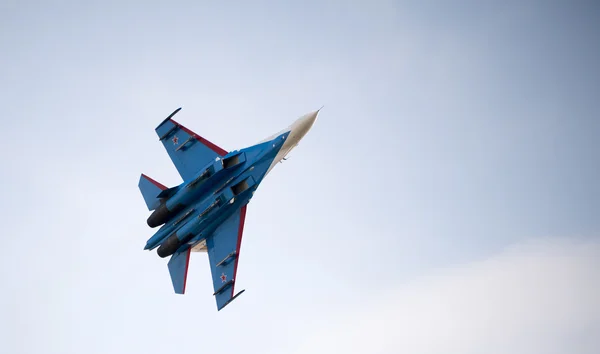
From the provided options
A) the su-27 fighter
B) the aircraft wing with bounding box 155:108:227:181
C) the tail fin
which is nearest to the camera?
the su-27 fighter

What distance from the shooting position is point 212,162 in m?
50.2

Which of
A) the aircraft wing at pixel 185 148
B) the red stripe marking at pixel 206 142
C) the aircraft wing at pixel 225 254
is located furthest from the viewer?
the aircraft wing at pixel 185 148

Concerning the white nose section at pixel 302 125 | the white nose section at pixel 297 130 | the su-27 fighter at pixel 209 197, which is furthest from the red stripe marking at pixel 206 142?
the white nose section at pixel 302 125

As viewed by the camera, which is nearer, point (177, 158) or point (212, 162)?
point (212, 162)

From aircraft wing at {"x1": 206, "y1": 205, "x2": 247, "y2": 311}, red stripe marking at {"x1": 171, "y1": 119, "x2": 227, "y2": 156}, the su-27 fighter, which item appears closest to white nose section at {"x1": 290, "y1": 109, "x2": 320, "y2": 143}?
the su-27 fighter

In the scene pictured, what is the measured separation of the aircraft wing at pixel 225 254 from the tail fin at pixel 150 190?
5.70 m

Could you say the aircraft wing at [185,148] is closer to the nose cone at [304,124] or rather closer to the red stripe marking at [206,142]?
the red stripe marking at [206,142]

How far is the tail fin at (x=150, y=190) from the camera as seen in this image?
52656mm

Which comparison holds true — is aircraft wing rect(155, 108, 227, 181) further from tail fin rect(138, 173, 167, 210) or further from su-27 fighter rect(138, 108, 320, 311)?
tail fin rect(138, 173, 167, 210)

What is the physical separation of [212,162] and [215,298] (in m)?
11.7

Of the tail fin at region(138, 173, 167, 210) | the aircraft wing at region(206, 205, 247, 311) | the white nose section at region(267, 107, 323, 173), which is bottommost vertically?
the aircraft wing at region(206, 205, 247, 311)

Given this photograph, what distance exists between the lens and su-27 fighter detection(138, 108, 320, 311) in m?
50.4

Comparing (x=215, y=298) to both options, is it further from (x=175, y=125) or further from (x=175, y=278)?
(x=175, y=125)

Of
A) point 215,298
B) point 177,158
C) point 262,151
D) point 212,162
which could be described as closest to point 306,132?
point 262,151
